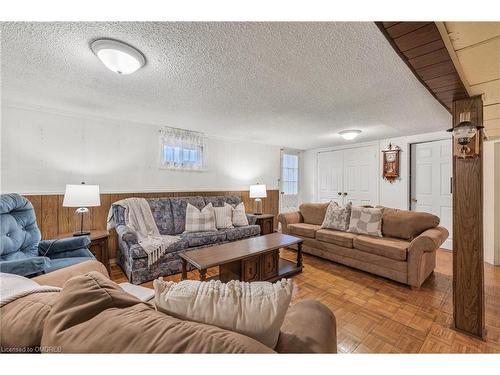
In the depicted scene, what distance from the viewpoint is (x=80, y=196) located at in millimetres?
2424

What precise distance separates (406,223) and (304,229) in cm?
138

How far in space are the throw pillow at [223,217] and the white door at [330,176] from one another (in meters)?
2.79

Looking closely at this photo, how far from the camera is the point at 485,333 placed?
1611mm

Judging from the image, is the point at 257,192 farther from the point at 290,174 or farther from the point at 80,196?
the point at 80,196

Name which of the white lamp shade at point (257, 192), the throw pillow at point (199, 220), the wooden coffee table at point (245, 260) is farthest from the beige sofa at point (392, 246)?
the throw pillow at point (199, 220)

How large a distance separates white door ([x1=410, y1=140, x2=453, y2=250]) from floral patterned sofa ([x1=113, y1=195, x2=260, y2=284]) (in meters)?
3.07

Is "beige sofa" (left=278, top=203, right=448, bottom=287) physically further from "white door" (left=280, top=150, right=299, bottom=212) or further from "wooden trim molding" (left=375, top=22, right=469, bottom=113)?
"white door" (left=280, top=150, right=299, bottom=212)

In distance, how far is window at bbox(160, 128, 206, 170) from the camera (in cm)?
356

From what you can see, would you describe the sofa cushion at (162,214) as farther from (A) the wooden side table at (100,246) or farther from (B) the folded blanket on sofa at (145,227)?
(A) the wooden side table at (100,246)

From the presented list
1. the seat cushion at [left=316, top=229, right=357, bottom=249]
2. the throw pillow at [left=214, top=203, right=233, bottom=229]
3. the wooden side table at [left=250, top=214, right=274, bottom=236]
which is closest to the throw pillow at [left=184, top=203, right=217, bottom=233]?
the throw pillow at [left=214, top=203, right=233, bottom=229]

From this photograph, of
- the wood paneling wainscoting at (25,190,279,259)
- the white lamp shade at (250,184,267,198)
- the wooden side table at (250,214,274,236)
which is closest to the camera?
the wood paneling wainscoting at (25,190,279,259)

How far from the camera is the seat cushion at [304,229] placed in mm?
3408
